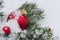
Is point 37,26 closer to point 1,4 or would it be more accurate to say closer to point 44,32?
point 44,32

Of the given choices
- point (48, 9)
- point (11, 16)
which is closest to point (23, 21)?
point (11, 16)

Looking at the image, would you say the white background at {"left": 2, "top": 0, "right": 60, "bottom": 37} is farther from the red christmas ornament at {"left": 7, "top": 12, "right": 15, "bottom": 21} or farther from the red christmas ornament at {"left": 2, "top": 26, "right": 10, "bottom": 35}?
the red christmas ornament at {"left": 2, "top": 26, "right": 10, "bottom": 35}

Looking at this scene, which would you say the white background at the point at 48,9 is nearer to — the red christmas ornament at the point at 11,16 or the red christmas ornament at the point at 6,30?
the red christmas ornament at the point at 11,16

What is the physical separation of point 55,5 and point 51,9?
0.14 ft

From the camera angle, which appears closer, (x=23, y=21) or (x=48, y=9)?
(x=23, y=21)

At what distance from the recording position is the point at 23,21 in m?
1.56

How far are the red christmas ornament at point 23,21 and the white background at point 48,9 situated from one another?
0.13 m

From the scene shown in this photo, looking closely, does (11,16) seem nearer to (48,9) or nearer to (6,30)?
(6,30)

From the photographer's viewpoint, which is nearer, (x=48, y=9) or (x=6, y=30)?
(x=6, y=30)

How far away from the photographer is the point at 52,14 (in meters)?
1.69

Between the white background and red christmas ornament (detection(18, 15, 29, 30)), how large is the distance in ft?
0.43

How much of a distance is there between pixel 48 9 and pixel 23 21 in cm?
25

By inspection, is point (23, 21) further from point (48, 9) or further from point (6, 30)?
point (48, 9)

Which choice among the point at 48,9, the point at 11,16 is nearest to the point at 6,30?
→ the point at 11,16
